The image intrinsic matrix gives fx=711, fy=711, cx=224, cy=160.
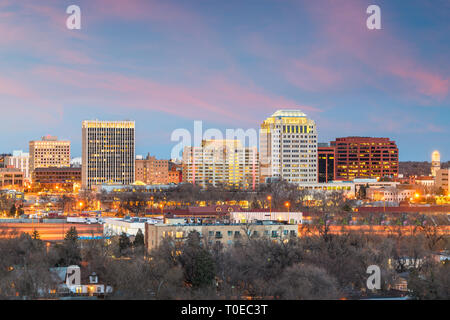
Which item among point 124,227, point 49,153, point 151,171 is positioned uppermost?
point 49,153

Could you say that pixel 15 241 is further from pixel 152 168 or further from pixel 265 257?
pixel 152 168

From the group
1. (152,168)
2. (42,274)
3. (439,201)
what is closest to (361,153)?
(152,168)

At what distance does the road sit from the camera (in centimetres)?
4997

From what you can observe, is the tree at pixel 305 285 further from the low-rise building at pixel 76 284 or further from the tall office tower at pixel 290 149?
the tall office tower at pixel 290 149

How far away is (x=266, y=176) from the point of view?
406ft

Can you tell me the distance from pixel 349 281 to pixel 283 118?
9060cm

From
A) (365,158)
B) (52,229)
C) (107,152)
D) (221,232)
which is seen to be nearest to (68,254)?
(221,232)

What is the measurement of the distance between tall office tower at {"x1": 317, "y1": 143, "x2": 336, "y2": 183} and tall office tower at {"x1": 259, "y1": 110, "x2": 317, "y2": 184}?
1877 cm

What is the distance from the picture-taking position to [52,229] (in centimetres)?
5544

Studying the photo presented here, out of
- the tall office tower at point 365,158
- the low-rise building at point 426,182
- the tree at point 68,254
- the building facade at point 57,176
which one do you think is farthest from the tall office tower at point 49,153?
the tree at point 68,254

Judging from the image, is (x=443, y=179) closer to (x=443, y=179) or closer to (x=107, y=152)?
(x=443, y=179)

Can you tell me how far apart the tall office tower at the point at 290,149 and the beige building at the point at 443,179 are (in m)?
20.3

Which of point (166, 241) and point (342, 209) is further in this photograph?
point (342, 209)

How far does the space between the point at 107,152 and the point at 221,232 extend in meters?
99.1
